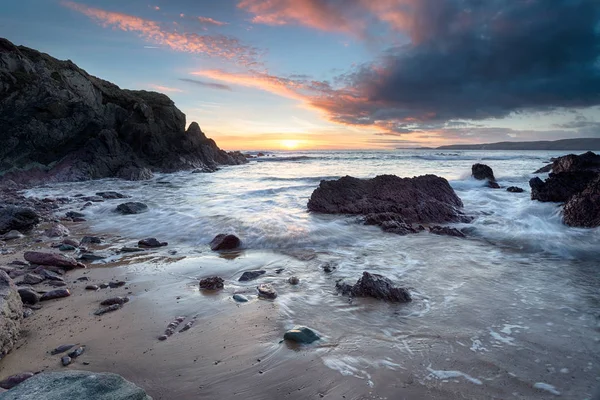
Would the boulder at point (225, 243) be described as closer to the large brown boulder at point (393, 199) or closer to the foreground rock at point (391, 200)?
the foreground rock at point (391, 200)

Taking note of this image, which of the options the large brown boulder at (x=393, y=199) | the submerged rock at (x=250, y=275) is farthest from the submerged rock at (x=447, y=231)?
the submerged rock at (x=250, y=275)

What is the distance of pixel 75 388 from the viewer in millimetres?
1854

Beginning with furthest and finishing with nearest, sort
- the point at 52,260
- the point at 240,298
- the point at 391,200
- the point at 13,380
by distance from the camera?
1. the point at 391,200
2. the point at 52,260
3. the point at 240,298
4. the point at 13,380

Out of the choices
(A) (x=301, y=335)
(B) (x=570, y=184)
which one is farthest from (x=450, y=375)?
(B) (x=570, y=184)

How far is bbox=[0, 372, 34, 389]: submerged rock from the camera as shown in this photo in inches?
88.8

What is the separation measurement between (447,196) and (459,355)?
7.21 meters

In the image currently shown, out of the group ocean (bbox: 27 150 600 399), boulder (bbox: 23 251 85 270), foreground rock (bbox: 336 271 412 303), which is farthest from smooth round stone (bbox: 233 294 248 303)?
boulder (bbox: 23 251 85 270)

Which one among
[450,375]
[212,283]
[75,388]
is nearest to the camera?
[75,388]

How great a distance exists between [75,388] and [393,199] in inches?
314

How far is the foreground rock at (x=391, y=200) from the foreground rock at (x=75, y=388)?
6368 mm

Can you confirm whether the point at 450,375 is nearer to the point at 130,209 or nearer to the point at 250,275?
the point at 250,275

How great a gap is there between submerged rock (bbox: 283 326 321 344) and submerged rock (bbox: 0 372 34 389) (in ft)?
6.16

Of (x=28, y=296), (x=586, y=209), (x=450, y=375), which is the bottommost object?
(x=450, y=375)

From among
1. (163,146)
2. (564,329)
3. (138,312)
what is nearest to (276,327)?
(138,312)
